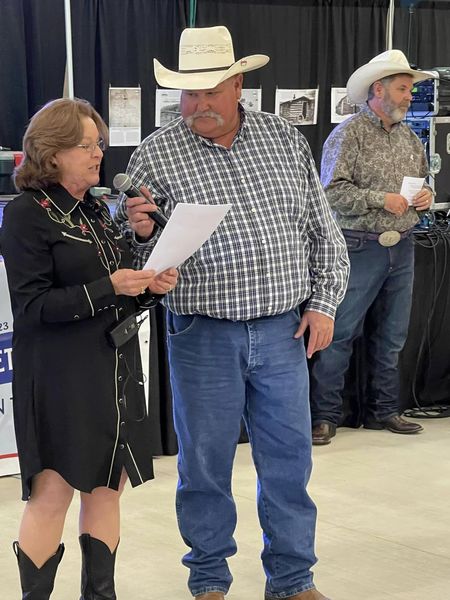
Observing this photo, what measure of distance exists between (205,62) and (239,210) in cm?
43

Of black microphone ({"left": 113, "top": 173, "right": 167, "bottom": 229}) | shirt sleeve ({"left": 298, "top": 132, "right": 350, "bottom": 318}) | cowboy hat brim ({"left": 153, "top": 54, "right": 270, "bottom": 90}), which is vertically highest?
cowboy hat brim ({"left": 153, "top": 54, "right": 270, "bottom": 90})

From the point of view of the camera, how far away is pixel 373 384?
5.07m

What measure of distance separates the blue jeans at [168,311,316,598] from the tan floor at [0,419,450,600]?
259 mm

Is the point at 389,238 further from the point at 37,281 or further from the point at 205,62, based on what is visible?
the point at 37,281

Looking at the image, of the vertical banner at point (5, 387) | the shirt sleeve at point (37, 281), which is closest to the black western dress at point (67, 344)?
the shirt sleeve at point (37, 281)

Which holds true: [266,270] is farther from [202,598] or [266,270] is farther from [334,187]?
[334,187]

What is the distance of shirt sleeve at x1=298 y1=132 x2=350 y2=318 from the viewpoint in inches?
117

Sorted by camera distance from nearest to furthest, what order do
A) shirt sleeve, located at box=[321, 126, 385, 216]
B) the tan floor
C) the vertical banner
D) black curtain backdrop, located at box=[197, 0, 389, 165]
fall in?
the tan floor < the vertical banner < shirt sleeve, located at box=[321, 126, 385, 216] < black curtain backdrop, located at box=[197, 0, 389, 165]

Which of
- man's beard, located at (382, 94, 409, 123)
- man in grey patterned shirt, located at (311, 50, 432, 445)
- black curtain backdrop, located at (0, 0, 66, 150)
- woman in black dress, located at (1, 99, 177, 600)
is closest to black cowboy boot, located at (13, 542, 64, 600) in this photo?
woman in black dress, located at (1, 99, 177, 600)

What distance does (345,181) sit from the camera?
4.70 m

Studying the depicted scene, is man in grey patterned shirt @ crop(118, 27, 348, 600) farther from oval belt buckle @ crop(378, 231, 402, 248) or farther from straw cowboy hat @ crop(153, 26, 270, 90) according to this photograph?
oval belt buckle @ crop(378, 231, 402, 248)

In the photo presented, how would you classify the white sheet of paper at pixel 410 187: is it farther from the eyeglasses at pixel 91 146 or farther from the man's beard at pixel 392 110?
the eyeglasses at pixel 91 146

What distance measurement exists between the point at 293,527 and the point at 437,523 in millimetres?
1054

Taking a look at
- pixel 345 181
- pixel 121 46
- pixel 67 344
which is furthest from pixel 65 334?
pixel 121 46
